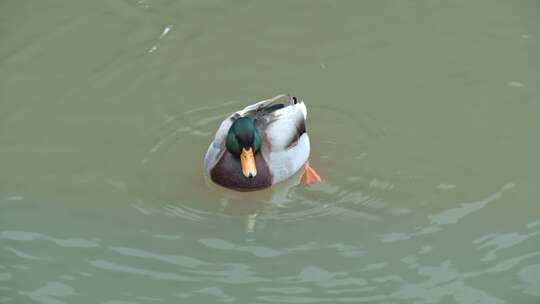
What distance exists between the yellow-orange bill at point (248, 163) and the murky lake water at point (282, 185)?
325 mm

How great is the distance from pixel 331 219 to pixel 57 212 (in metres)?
2.11

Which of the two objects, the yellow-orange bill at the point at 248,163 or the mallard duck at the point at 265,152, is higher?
the mallard duck at the point at 265,152

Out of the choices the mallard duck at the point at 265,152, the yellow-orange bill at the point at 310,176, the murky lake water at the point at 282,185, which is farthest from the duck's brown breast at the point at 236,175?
the yellow-orange bill at the point at 310,176

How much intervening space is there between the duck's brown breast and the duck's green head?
15 centimetres

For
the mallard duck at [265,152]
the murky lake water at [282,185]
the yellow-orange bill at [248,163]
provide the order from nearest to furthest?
the murky lake water at [282,185]
the yellow-orange bill at [248,163]
the mallard duck at [265,152]

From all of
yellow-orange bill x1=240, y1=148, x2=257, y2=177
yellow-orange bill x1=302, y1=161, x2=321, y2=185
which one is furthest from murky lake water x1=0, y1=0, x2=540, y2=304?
yellow-orange bill x1=240, y1=148, x2=257, y2=177

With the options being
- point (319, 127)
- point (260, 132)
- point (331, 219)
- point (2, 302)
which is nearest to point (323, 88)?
point (319, 127)

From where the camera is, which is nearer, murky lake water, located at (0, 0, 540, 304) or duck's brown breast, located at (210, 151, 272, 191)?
murky lake water, located at (0, 0, 540, 304)

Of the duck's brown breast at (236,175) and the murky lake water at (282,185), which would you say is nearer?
the murky lake water at (282,185)

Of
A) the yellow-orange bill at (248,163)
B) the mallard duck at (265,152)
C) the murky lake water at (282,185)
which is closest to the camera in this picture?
the murky lake water at (282,185)

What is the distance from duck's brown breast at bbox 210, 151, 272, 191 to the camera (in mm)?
8422

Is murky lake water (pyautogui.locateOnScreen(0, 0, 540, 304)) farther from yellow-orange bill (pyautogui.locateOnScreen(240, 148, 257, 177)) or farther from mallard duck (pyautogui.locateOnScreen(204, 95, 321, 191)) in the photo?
yellow-orange bill (pyautogui.locateOnScreen(240, 148, 257, 177))

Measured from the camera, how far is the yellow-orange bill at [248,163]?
816 cm

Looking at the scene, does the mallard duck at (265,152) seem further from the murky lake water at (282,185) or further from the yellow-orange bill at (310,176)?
the murky lake water at (282,185)
